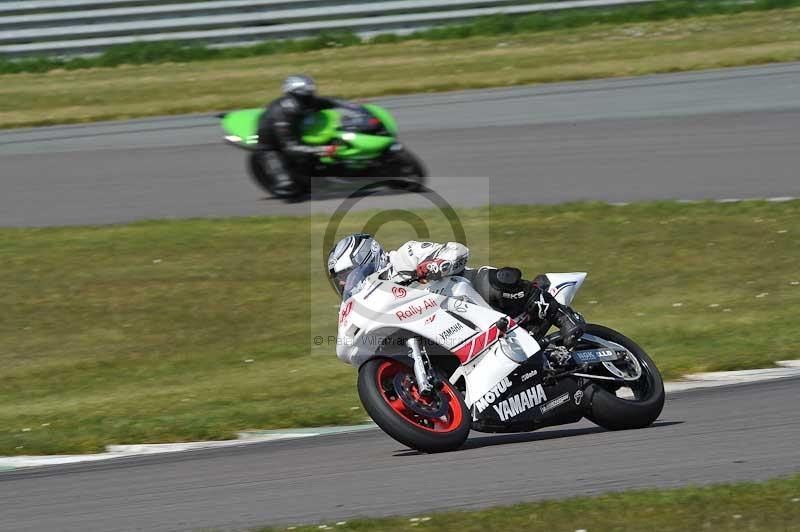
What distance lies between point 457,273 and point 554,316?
0.60 meters

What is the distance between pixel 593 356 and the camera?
287 inches

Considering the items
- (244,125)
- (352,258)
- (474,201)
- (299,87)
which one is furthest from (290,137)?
(352,258)

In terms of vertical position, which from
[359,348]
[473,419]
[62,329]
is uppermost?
[359,348]

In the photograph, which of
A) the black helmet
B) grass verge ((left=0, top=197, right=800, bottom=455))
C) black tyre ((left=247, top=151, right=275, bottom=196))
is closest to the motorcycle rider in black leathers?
the black helmet

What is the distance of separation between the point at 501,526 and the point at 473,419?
57.8 inches

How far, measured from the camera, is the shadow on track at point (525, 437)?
736 centimetres

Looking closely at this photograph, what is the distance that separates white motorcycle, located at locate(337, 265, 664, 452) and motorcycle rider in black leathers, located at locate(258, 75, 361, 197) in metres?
8.46

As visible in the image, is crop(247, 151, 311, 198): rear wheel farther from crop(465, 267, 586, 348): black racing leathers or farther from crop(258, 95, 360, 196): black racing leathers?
crop(465, 267, 586, 348): black racing leathers

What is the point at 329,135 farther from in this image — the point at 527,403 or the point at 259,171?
the point at 527,403

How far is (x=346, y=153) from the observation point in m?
15.6

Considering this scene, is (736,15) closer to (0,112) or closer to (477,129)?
(477,129)

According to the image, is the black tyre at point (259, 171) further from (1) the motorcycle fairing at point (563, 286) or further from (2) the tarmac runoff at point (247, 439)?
(1) the motorcycle fairing at point (563, 286)

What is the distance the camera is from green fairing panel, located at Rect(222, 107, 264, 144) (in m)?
15.8

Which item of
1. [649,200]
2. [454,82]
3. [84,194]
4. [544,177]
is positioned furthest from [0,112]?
[649,200]
